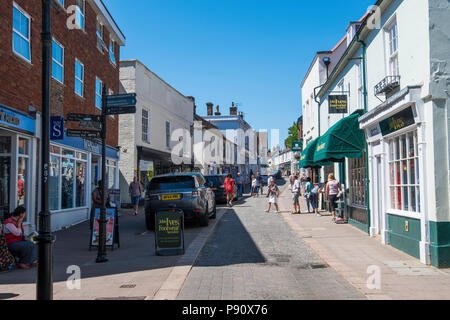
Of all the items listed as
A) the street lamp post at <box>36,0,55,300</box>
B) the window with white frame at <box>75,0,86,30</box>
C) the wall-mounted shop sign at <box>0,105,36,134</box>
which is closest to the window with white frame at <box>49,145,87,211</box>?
the wall-mounted shop sign at <box>0,105,36,134</box>

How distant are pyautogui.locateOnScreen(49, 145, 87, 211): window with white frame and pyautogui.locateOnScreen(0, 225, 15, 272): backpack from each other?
5.44 metres

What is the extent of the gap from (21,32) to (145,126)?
12.6 m

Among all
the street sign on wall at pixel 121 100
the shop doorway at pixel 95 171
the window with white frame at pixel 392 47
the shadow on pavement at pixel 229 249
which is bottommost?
the shadow on pavement at pixel 229 249

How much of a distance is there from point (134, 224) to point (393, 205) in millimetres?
9234

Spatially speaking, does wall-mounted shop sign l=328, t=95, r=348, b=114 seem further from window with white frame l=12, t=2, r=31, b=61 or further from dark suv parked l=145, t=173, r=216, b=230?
window with white frame l=12, t=2, r=31, b=61

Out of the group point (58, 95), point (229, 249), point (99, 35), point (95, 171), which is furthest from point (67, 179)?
point (229, 249)

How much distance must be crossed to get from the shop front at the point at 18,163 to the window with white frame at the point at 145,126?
38.4ft

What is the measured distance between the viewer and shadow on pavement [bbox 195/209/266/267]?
26.6 ft

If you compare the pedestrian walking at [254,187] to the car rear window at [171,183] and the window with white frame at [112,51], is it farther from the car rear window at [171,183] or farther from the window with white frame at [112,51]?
the car rear window at [171,183]

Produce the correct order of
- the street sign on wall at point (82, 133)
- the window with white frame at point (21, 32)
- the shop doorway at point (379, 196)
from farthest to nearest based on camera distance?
1. the window with white frame at point (21, 32)
2. the shop doorway at point (379, 196)
3. the street sign on wall at point (82, 133)

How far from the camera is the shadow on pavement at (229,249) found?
8109mm

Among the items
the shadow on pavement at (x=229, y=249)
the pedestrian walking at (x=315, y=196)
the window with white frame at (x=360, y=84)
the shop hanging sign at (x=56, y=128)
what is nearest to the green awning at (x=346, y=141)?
the window with white frame at (x=360, y=84)

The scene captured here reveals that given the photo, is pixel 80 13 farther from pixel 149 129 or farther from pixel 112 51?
pixel 149 129

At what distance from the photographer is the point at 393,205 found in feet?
31.3
